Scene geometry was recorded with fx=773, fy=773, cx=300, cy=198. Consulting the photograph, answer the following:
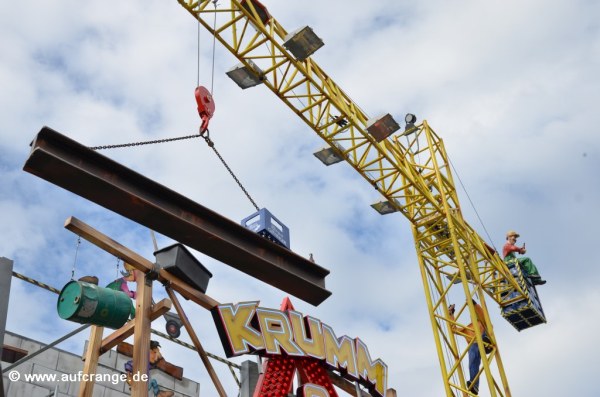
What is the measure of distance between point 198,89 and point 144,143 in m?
3.93

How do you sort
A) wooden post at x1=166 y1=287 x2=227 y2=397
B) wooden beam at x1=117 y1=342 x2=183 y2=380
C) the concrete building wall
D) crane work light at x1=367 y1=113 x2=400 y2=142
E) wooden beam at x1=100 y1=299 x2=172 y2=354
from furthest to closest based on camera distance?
crane work light at x1=367 y1=113 x2=400 y2=142 < wooden beam at x1=117 y1=342 x2=183 y2=380 < the concrete building wall < wooden post at x1=166 y1=287 x2=227 y2=397 < wooden beam at x1=100 y1=299 x2=172 y2=354

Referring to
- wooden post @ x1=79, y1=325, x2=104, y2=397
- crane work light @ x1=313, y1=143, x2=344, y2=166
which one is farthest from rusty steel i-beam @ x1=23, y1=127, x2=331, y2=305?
crane work light @ x1=313, y1=143, x2=344, y2=166

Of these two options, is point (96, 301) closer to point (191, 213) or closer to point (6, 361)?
point (191, 213)

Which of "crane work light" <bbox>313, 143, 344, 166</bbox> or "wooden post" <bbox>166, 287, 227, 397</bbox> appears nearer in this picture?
"wooden post" <bbox>166, 287, 227, 397</bbox>

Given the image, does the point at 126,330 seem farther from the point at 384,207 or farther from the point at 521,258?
the point at 521,258

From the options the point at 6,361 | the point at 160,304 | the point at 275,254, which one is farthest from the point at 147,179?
the point at 6,361

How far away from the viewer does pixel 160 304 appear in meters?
13.2

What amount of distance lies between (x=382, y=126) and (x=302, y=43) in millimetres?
4150

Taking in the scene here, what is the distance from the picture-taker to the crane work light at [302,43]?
875 inches

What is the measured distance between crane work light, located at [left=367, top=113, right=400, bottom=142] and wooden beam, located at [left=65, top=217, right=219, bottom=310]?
38.1 ft

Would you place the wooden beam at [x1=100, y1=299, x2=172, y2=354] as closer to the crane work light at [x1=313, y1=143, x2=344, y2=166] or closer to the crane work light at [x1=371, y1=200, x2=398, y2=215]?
the crane work light at [x1=313, y1=143, x2=344, y2=166]

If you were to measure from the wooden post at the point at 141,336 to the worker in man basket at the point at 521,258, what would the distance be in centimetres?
2169

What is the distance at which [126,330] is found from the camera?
1300 cm

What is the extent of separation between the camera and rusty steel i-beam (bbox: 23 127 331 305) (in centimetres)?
1261
